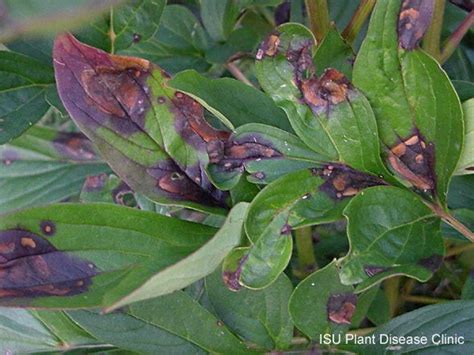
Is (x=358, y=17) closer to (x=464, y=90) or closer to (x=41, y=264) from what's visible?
(x=464, y=90)

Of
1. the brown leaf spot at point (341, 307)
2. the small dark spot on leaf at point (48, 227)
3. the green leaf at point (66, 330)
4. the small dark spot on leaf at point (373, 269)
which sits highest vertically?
the small dark spot on leaf at point (373, 269)

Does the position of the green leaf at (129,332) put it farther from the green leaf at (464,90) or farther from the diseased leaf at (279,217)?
the green leaf at (464,90)

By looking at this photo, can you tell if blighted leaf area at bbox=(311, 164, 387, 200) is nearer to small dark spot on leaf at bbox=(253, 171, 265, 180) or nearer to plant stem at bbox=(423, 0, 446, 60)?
small dark spot on leaf at bbox=(253, 171, 265, 180)

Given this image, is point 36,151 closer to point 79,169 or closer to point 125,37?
point 79,169

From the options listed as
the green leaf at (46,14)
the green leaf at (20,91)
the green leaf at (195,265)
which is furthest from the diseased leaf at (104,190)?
the green leaf at (46,14)

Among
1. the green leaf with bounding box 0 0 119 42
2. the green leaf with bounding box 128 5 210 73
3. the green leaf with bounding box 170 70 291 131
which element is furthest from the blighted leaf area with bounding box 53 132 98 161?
the green leaf with bounding box 0 0 119 42

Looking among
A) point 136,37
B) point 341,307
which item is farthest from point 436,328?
point 136,37

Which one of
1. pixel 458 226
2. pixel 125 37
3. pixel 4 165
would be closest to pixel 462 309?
pixel 458 226
